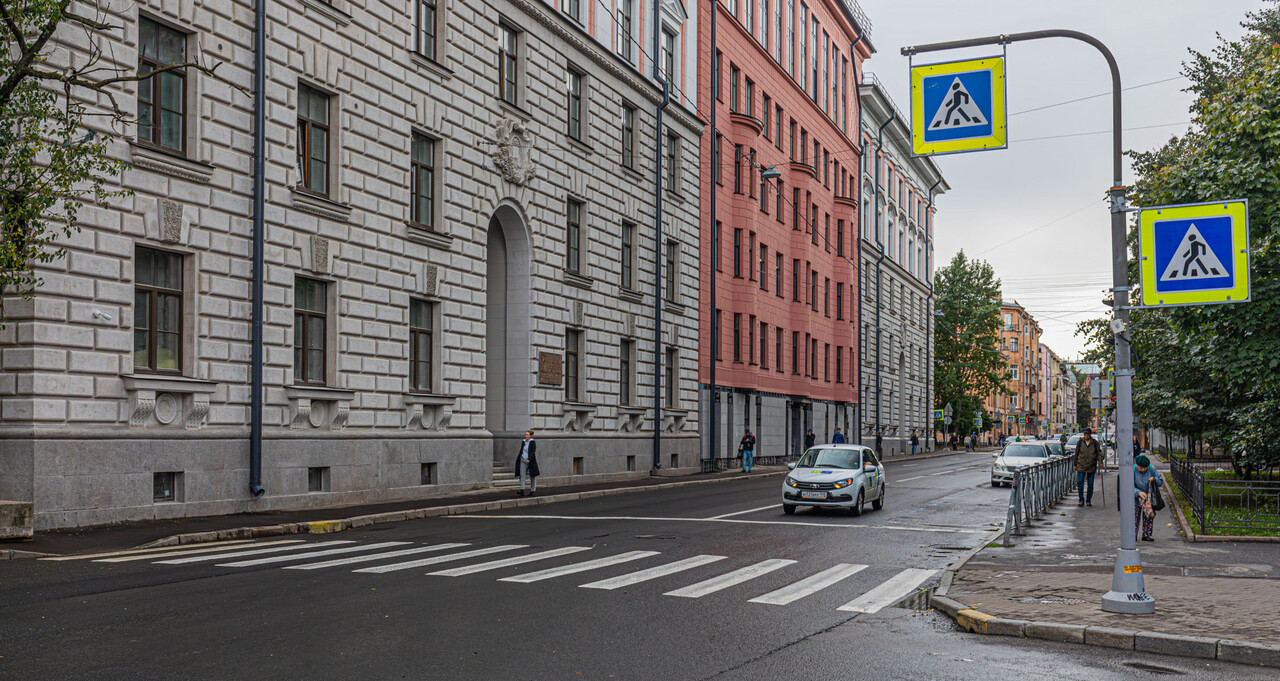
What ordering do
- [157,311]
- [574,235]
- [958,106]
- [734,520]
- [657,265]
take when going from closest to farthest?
[958,106], [157,311], [734,520], [574,235], [657,265]

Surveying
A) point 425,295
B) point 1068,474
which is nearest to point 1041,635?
point 425,295

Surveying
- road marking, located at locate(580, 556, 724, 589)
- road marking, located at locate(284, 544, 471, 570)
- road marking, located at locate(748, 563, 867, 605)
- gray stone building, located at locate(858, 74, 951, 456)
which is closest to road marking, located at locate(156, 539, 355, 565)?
road marking, located at locate(284, 544, 471, 570)

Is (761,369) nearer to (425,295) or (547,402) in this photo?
(547,402)

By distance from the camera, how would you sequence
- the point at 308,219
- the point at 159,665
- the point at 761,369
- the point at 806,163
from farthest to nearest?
Result: the point at 806,163, the point at 761,369, the point at 308,219, the point at 159,665

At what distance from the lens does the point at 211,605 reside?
10203 mm

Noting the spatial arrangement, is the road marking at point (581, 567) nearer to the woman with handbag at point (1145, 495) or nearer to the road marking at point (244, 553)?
the road marking at point (244, 553)

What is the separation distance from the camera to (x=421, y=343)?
→ 2600cm

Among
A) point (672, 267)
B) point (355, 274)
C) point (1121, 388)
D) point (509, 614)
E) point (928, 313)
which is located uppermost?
point (928, 313)

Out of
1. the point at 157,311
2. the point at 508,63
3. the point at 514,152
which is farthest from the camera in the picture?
the point at 508,63

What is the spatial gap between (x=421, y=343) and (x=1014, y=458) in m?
20.3

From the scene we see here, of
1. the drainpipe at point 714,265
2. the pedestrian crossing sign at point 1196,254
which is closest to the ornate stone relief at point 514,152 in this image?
the drainpipe at point 714,265

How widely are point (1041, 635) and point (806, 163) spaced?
4883 cm

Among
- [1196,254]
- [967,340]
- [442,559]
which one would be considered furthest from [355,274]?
[967,340]

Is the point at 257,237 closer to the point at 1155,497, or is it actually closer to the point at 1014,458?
the point at 1155,497
